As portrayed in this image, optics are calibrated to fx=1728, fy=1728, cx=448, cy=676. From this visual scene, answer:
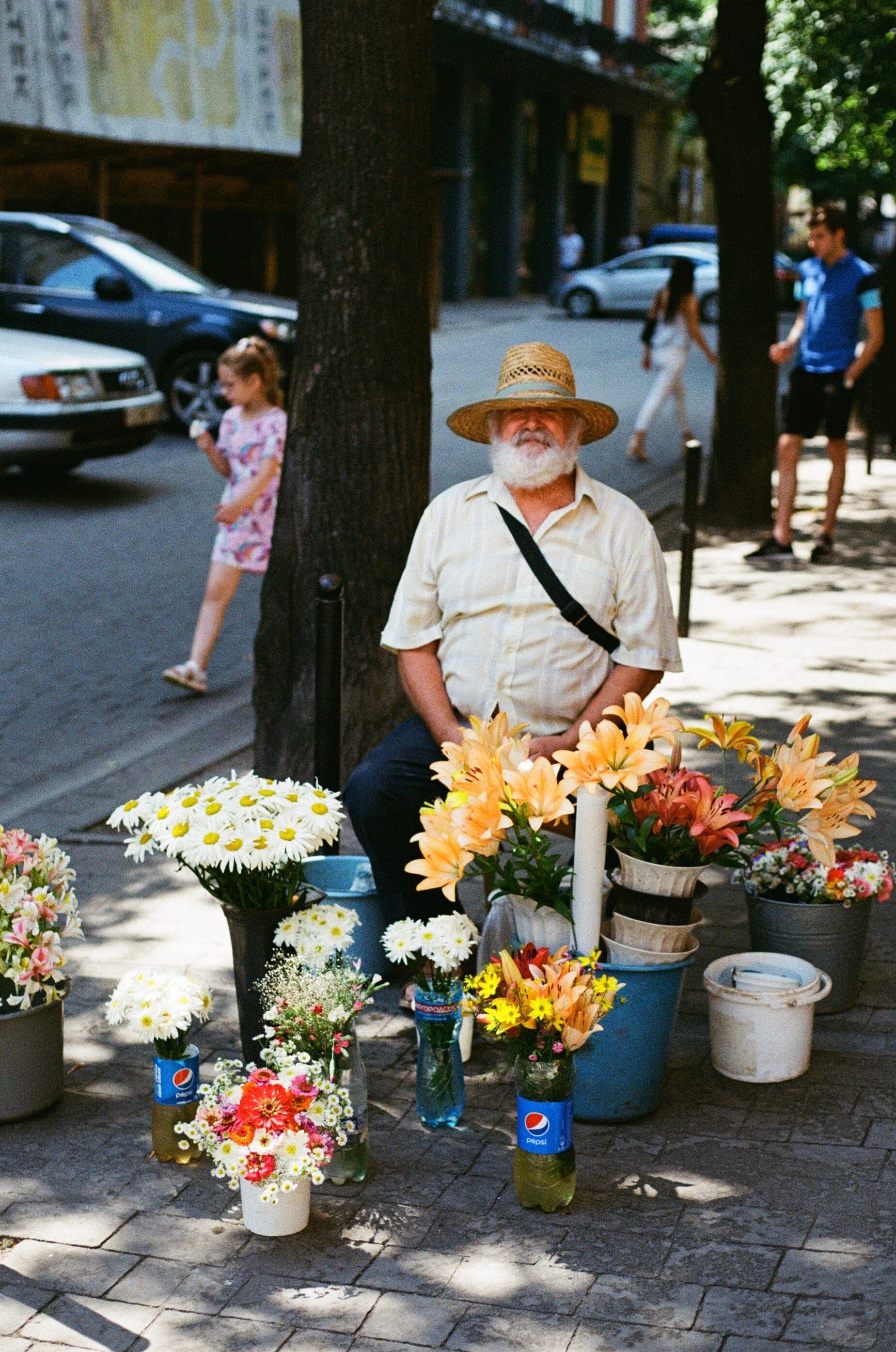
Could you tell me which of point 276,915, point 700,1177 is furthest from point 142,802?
point 700,1177

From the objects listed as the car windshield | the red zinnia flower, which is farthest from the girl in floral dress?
the car windshield

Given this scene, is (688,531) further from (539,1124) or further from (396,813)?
(539,1124)

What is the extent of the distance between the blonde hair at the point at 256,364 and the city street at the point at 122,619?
1413 millimetres

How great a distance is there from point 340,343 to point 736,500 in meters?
6.60

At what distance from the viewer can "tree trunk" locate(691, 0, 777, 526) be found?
11430 millimetres

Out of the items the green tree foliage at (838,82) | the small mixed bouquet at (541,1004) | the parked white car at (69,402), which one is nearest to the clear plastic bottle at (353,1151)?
the small mixed bouquet at (541,1004)

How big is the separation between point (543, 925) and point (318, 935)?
0.54 metres

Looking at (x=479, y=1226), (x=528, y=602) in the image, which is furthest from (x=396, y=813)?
(x=479, y=1226)

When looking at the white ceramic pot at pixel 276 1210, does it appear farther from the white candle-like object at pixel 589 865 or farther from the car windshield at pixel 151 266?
the car windshield at pixel 151 266

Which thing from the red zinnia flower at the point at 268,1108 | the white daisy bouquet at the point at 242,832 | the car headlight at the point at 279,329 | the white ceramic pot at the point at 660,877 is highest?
the car headlight at the point at 279,329

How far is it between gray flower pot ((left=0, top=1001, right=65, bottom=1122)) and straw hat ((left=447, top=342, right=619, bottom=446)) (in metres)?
1.91

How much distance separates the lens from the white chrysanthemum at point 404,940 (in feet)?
13.5

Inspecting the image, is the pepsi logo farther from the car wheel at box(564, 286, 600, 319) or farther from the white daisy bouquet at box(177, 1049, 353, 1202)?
the car wheel at box(564, 286, 600, 319)

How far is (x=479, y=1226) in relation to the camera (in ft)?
12.0
